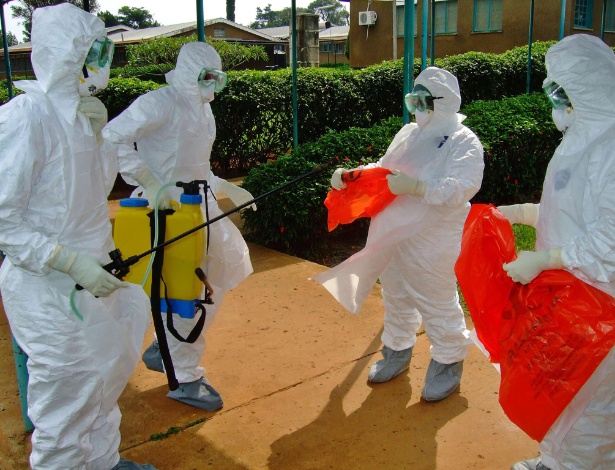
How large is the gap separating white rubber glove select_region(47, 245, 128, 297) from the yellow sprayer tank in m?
0.57

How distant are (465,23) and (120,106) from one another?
15936 mm

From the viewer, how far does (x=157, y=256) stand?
2.95 meters

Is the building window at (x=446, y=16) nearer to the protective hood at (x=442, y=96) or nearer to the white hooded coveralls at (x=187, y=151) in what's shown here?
the protective hood at (x=442, y=96)

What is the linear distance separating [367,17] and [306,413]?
874 inches

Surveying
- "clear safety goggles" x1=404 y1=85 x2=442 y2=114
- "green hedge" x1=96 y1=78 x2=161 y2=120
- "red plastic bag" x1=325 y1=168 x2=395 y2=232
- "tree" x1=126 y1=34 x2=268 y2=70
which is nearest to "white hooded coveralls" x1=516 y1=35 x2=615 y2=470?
"clear safety goggles" x1=404 y1=85 x2=442 y2=114

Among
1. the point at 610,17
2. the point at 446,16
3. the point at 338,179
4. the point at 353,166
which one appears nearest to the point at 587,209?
the point at 338,179

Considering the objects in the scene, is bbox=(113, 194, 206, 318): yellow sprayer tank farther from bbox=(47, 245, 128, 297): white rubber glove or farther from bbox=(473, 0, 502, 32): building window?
bbox=(473, 0, 502, 32): building window

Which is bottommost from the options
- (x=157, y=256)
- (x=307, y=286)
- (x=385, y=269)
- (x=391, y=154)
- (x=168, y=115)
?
(x=307, y=286)

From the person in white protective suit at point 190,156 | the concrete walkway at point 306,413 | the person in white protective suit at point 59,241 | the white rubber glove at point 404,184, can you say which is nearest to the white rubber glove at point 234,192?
the person in white protective suit at point 190,156

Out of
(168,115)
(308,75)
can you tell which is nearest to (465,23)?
(308,75)

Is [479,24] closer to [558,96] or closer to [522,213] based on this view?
[522,213]

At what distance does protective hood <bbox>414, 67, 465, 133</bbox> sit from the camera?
3344mm

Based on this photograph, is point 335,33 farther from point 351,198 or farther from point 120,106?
point 351,198

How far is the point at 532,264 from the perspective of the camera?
2508 mm
